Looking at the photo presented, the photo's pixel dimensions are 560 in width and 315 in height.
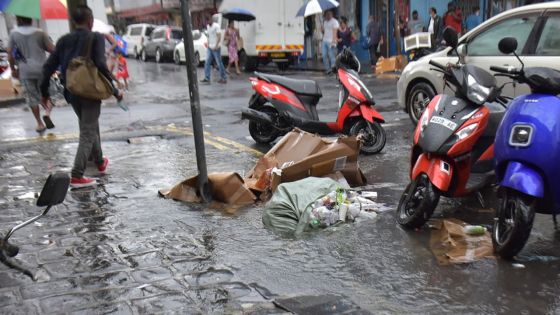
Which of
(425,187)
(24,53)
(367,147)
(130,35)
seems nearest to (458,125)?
(425,187)

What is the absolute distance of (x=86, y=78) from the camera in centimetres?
596

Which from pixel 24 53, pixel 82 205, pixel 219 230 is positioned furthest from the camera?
pixel 24 53

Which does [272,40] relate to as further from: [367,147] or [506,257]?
[506,257]

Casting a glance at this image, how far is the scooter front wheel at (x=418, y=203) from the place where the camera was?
4.57 metres

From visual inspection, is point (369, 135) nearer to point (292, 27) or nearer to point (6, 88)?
point (6, 88)

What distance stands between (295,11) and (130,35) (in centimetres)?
1596

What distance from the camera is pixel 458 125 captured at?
4.59m

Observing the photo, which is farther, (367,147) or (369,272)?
(367,147)

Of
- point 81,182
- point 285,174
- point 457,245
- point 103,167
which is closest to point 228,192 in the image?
point 285,174

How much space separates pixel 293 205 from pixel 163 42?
25.6 metres

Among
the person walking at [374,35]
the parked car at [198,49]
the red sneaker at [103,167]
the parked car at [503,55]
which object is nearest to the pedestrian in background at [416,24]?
the person walking at [374,35]

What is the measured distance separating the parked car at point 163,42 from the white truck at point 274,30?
6845 mm

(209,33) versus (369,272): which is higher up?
(209,33)

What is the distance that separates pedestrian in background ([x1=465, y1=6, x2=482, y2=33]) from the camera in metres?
19.1
